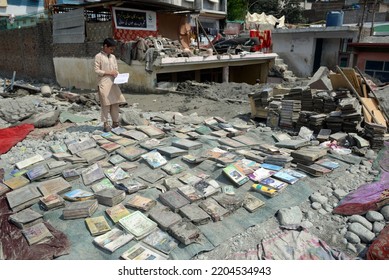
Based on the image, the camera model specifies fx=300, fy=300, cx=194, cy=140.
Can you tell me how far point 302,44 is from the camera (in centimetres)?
1895

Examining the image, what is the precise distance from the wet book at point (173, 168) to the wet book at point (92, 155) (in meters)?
1.13

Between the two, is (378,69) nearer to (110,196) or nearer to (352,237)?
(352,237)

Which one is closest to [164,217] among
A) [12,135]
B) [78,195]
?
[78,195]

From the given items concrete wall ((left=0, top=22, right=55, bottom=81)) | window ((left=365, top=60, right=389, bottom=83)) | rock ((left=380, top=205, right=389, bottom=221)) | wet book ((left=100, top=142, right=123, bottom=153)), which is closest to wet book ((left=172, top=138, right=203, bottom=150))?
wet book ((left=100, top=142, right=123, bottom=153))

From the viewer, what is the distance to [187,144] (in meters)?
5.05

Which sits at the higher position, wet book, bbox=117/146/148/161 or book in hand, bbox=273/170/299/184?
wet book, bbox=117/146/148/161

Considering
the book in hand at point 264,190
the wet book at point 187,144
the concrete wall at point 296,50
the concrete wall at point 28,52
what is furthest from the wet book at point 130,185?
A: the concrete wall at point 296,50

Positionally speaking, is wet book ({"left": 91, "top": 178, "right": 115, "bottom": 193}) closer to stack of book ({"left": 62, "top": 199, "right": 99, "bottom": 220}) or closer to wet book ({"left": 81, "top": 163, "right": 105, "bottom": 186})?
wet book ({"left": 81, "top": 163, "right": 105, "bottom": 186})

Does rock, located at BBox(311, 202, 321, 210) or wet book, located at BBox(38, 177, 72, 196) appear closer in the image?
rock, located at BBox(311, 202, 321, 210)

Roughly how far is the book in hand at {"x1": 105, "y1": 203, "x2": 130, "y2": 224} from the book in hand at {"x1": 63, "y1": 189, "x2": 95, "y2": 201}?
38 centimetres

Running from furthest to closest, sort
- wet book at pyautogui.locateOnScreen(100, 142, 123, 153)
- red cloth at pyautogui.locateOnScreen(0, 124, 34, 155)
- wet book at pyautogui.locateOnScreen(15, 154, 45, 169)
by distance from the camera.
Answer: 1. red cloth at pyautogui.locateOnScreen(0, 124, 34, 155)
2. wet book at pyautogui.locateOnScreen(100, 142, 123, 153)
3. wet book at pyautogui.locateOnScreen(15, 154, 45, 169)

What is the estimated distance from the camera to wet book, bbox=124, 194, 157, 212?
343 cm

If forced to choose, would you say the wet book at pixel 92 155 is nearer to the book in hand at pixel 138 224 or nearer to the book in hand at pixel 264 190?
the book in hand at pixel 138 224

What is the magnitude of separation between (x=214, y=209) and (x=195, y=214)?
24 cm
